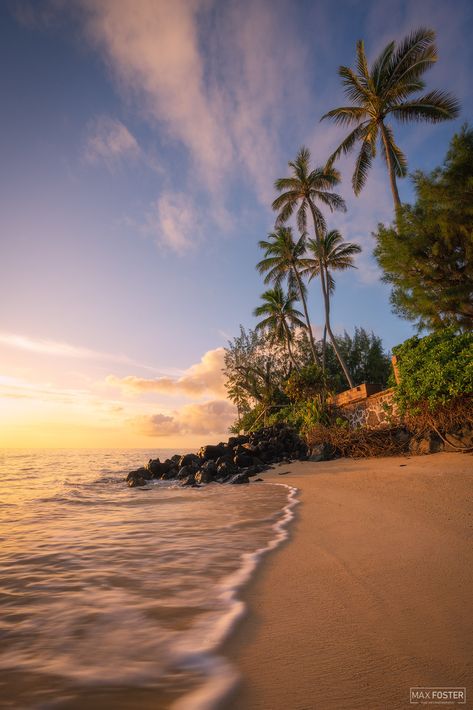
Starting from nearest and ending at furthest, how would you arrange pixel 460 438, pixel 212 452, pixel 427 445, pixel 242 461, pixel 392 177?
pixel 460 438
pixel 427 445
pixel 242 461
pixel 212 452
pixel 392 177

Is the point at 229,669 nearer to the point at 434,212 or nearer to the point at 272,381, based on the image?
the point at 434,212

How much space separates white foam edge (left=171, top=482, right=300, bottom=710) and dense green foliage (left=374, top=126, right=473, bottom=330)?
1179cm

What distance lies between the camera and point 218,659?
4.93 feet

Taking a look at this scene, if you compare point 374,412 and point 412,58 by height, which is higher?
point 412,58

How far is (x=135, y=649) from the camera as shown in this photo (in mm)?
1610

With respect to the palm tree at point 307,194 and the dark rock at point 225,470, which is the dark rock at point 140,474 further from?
the palm tree at point 307,194

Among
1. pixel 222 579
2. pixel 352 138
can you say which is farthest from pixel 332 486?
pixel 352 138

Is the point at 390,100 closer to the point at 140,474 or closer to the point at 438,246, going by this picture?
the point at 438,246

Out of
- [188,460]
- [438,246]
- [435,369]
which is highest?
[438,246]

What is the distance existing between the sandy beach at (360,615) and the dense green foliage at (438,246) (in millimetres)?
10121

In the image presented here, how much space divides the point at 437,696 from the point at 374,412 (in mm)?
12923

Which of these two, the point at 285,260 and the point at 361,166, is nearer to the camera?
the point at 361,166

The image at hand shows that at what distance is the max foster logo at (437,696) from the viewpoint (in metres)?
1.14

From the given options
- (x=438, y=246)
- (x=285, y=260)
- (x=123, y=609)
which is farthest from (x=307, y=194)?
(x=123, y=609)
